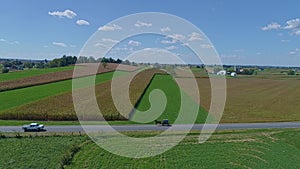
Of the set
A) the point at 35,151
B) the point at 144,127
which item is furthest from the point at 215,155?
the point at 35,151

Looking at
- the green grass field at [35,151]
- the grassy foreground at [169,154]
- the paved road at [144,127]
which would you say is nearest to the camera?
the green grass field at [35,151]

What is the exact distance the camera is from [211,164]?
64.3ft

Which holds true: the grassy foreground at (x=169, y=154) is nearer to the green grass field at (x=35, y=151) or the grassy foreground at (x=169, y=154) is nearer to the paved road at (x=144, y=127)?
the green grass field at (x=35, y=151)

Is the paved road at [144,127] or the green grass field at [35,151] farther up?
the green grass field at [35,151]

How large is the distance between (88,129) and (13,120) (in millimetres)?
11897

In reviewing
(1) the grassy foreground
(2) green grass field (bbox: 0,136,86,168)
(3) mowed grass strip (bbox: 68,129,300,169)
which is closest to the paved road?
(3) mowed grass strip (bbox: 68,129,300,169)

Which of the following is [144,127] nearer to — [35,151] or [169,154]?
[169,154]

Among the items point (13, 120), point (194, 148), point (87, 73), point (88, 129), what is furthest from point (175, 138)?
point (87, 73)

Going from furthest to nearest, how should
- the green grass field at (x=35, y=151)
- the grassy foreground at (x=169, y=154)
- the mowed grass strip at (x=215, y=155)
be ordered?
the mowed grass strip at (x=215, y=155) < the grassy foreground at (x=169, y=154) < the green grass field at (x=35, y=151)

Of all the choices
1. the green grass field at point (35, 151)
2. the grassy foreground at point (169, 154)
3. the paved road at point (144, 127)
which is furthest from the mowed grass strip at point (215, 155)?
the paved road at point (144, 127)

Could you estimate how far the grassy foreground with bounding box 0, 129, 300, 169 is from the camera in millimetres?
19156

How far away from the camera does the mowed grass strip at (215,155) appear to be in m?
19.4

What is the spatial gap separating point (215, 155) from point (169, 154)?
12.6 ft

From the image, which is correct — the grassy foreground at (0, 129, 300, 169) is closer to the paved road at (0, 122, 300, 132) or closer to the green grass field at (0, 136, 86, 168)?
the green grass field at (0, 136, 86, 168)
